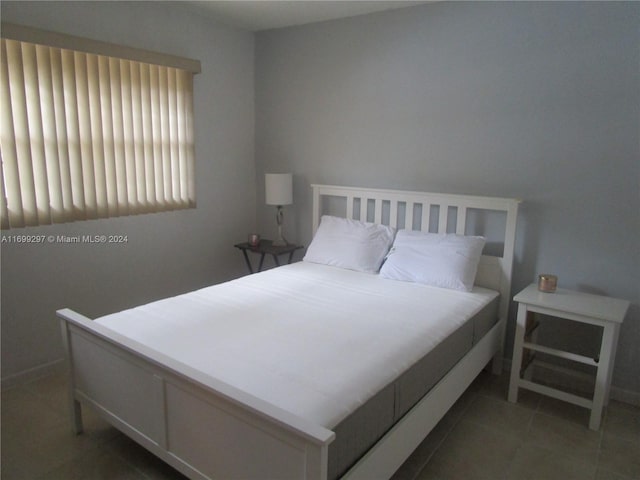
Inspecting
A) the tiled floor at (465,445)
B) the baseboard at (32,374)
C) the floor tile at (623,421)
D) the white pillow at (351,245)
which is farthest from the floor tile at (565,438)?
the baseboard at (32,374)

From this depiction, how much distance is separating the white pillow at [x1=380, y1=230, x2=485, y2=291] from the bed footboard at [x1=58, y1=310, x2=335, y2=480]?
1639 mm

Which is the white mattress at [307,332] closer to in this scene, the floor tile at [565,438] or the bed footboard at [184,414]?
the bed footboard at [184,414]

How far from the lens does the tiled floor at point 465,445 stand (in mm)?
1934

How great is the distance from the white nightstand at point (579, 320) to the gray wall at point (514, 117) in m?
0.27

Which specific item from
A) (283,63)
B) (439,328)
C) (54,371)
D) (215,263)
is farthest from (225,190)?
(439,328)

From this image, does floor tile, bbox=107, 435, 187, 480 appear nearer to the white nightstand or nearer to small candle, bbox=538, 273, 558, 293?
the white nightstand

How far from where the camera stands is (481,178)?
287 cm

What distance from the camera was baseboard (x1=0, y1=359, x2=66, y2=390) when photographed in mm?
2568

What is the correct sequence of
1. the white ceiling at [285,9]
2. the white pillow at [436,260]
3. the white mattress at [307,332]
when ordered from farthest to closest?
1. the white ceiling at [285,9]
2. the white pillow at [436,260]
3. the white mattress at [307,332]

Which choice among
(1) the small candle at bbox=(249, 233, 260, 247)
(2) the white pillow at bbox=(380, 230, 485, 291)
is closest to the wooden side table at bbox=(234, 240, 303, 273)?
(1) the small candle at bbox=(249, 233, 260, 247)

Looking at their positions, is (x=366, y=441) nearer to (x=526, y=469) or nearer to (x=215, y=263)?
(x=526, y=469)

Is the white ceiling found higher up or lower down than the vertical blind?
higher up

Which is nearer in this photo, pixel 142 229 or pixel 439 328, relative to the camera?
pixel 439 328

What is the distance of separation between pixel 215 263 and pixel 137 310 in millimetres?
1584
